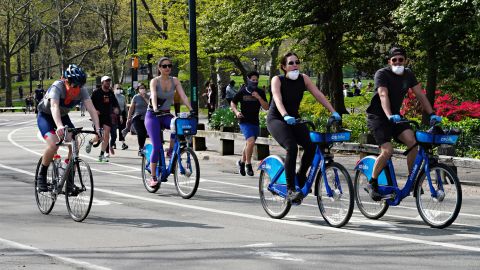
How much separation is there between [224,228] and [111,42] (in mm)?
64127

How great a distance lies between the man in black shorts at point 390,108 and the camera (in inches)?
386

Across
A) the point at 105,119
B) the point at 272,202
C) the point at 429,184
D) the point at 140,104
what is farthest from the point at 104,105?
the point at 429,184

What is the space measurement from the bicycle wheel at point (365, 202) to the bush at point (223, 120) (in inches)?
484

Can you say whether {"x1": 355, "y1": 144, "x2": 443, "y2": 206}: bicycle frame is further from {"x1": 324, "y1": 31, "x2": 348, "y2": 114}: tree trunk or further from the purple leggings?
{"x1": 324, "y1": 31, "x2": 348, "y2": 114}: tree trunk

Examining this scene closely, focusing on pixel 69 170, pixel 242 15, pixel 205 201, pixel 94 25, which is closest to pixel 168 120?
pixel 205 201

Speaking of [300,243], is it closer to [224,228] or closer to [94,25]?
[224,228]

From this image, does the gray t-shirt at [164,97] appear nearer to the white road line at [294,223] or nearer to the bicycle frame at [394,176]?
the white road line at [294,223]

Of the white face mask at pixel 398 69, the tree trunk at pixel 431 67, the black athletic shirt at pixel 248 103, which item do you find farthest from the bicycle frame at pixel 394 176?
the tree trunk at pixel 431 67

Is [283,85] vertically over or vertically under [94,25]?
under

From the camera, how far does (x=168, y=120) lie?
1312cm

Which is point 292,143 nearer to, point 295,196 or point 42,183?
point 295,196

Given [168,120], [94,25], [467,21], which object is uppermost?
[94,25]

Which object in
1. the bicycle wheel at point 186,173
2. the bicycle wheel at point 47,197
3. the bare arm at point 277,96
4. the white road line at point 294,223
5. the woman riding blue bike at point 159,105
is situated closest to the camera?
the white road line at point 294,223

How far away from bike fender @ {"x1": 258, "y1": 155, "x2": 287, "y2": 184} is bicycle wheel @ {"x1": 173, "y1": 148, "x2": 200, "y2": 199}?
6.77 ft
